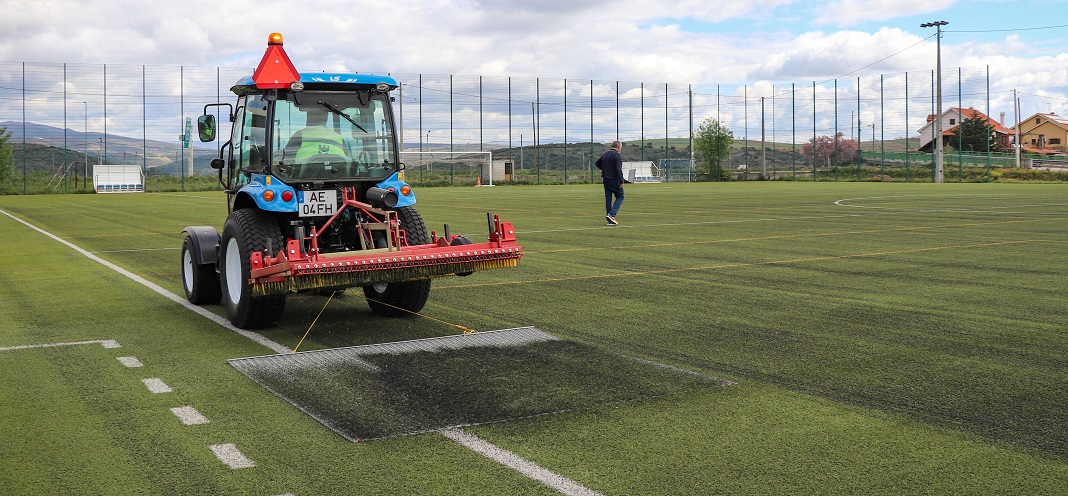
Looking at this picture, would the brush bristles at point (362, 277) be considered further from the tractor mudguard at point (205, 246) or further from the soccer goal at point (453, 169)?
the soccer goal at point (453, 169)

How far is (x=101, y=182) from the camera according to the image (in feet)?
184

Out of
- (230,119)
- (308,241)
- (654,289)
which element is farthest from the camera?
(654,289)

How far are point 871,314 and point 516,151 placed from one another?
6322 cm

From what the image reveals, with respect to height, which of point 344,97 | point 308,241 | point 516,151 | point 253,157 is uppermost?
point 516,151

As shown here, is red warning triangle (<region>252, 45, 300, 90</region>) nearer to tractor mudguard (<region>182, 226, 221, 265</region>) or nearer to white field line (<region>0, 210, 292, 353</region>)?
tractor mudguard (<region>182, 226, 221, 265</region>)

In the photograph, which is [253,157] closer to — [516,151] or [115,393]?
[115,393]

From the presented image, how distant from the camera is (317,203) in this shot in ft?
28.5

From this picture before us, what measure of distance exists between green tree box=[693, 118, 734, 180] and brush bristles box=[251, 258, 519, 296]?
6644 cm

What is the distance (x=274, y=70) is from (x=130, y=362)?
2940 millimetres

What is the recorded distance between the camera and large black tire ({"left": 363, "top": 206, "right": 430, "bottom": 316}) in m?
9.03

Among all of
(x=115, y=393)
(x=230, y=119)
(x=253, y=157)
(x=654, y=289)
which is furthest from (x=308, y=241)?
(x=654, y=289)

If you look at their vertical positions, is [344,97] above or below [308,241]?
above

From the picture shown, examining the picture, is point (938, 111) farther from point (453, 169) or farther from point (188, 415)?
point (188, 415)

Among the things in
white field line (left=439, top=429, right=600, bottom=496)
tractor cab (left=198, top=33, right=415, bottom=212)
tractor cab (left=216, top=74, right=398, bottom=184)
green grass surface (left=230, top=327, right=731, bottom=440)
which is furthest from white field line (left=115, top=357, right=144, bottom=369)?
white field line (left=439, top=429, right=600, bottom=496)
